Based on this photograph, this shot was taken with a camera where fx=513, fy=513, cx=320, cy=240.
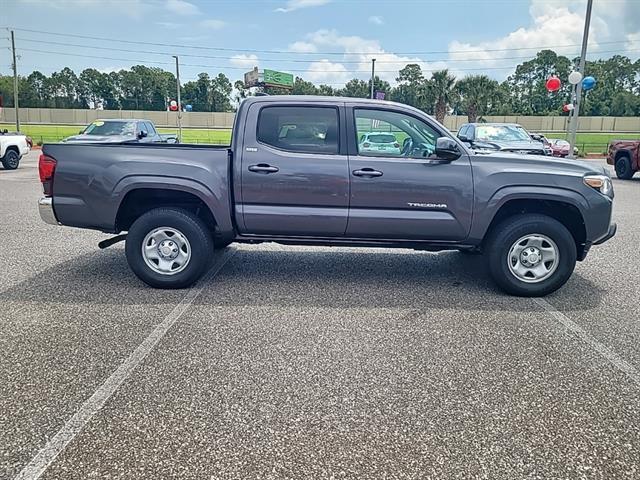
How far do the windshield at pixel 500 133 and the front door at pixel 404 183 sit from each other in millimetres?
10805

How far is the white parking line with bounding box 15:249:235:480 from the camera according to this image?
2512 millimetres

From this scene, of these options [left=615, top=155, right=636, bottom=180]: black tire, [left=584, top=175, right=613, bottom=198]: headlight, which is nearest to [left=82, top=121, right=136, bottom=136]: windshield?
[left=584, top=175, right=613, bottom=198]: headlight

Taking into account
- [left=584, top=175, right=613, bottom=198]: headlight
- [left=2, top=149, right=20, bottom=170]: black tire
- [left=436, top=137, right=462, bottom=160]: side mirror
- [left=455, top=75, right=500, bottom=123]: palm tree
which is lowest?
[left=2, top=149, right=20, bottom=170]: black tire

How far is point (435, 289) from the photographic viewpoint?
5449mm

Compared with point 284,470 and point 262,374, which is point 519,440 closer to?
point 284,470

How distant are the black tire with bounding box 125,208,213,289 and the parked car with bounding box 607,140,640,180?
52.5 ft

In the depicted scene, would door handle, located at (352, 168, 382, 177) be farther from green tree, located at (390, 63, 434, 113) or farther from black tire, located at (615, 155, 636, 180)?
green tree, located at (390, 63, 434, 113)

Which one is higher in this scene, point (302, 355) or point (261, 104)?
point (261, 104)

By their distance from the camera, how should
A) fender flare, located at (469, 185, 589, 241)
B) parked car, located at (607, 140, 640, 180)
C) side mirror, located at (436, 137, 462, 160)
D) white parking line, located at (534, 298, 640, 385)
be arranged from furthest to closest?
parked car, located at (607, 140, 640, 180)
fender flare, located at (469, 185, 589, 241)
side mirror, located at (436, 137, 462, 160)
white parking line, located at (534, 298, 640, 385)

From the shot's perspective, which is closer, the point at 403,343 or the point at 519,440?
the point at 519,440

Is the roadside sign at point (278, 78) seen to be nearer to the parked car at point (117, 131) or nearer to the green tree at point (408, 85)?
the green tree at point (408, 85)

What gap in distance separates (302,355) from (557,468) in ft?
5.99

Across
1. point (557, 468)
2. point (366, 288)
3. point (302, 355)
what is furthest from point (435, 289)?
point (557, 468)

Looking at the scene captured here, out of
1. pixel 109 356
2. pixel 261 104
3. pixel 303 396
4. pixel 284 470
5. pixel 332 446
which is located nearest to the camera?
pixel 284 470
